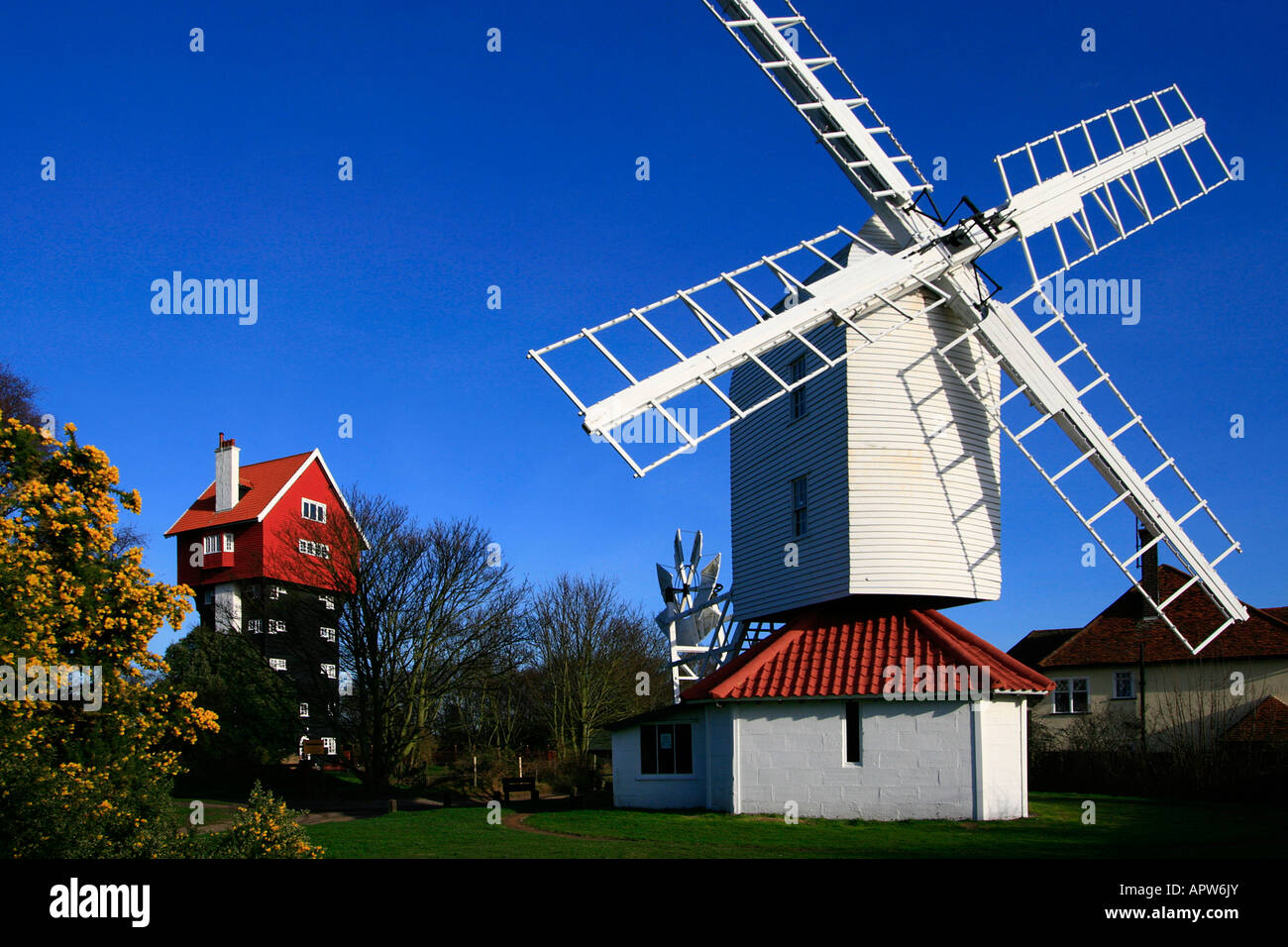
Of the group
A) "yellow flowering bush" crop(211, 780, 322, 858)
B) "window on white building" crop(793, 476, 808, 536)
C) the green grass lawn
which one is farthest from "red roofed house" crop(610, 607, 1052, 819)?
"yellow flowering bush" crop(211, 780, 322, 858)

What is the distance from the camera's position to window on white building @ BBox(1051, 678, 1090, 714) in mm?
38781

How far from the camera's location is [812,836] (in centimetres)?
1833

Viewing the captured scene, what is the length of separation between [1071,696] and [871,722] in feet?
69.6

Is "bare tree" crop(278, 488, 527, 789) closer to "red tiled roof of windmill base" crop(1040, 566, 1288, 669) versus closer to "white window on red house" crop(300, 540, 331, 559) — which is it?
"white window on red house" crop(300, 540, 331, 559)

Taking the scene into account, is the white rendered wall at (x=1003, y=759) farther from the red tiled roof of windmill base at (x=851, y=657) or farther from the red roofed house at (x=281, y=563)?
the red roofed house at (x=281, y=563)

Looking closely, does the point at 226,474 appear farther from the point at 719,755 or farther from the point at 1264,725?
the point at 1264,725

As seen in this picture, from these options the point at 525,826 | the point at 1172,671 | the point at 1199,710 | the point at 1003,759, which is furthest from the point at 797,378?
the point at 1172,671

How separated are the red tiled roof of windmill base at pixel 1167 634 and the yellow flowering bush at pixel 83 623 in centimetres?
3156

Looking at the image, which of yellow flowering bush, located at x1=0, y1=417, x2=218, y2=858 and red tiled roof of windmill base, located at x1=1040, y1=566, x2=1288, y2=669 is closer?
yellow flowering bush, located at x1=0, y1=417, x2=218, y2=858

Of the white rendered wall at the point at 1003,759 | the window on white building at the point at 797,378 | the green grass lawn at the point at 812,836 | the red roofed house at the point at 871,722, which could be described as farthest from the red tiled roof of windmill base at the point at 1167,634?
the window on white building at the point at 797,378

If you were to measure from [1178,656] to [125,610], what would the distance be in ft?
110

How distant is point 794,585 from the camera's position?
80.2ft

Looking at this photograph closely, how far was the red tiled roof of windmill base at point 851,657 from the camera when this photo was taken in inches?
848

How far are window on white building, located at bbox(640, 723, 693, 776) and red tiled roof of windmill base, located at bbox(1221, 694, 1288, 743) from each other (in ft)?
56.0
